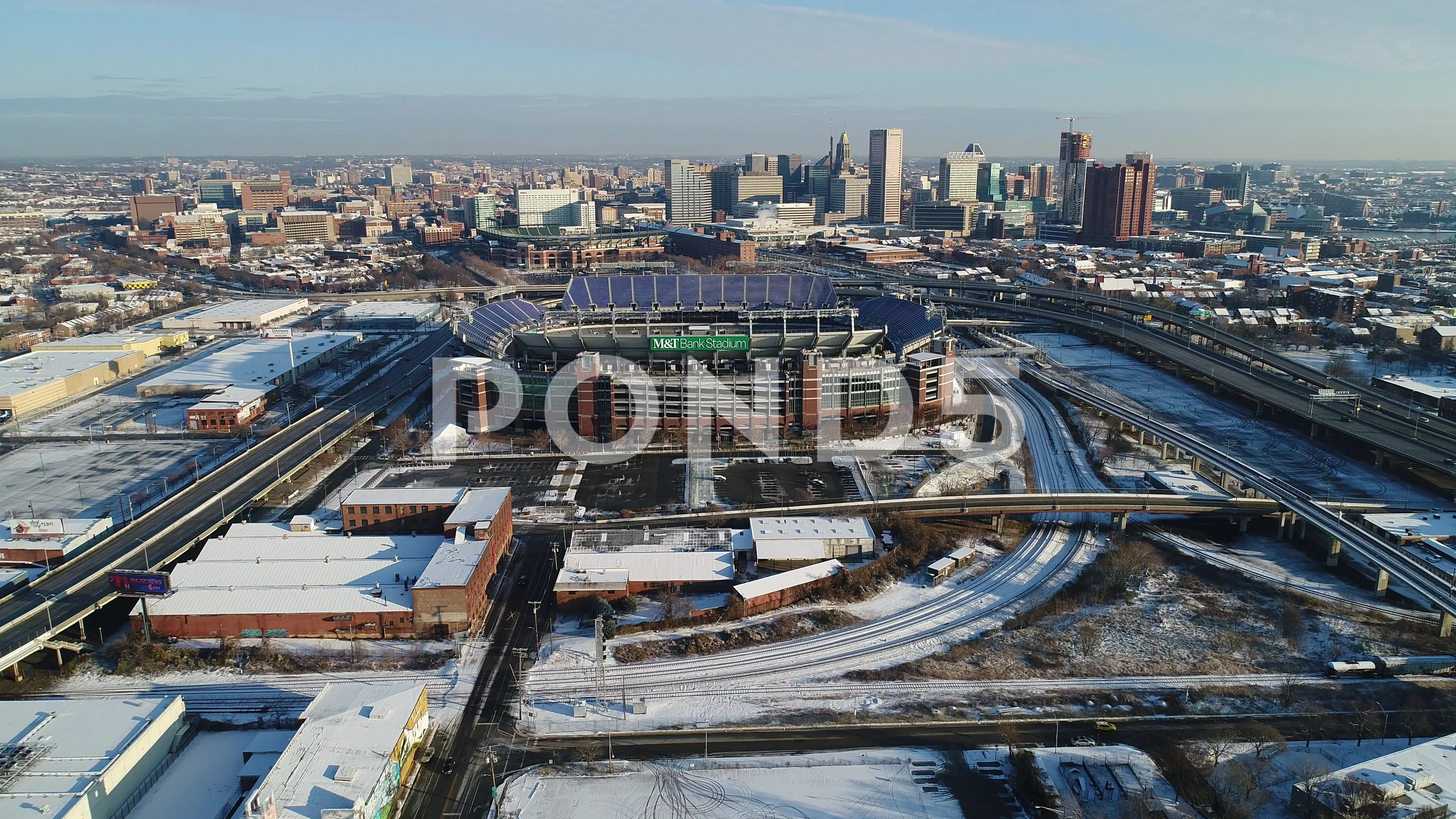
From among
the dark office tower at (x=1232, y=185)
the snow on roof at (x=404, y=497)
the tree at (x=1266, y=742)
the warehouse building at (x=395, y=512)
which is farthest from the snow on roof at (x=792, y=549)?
the dark office tower at (x=1232, y=185)

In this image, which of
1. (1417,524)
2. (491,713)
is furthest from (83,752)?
(1417,524)

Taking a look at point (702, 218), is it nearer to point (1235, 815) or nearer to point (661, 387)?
point (661, 387)

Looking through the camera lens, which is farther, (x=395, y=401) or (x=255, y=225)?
(x=255, y=225)

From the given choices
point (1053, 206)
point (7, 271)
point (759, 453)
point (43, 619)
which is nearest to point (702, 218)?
point (1053, 206)

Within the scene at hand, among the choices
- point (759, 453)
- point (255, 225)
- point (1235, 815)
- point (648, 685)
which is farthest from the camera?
point (255, 225)

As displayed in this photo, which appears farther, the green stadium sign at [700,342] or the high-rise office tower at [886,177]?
the high-rise office tower at [886,177]

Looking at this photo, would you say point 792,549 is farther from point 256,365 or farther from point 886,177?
point 886,177

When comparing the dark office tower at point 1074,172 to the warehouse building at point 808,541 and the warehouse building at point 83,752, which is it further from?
the warehouse building at point 83,752
